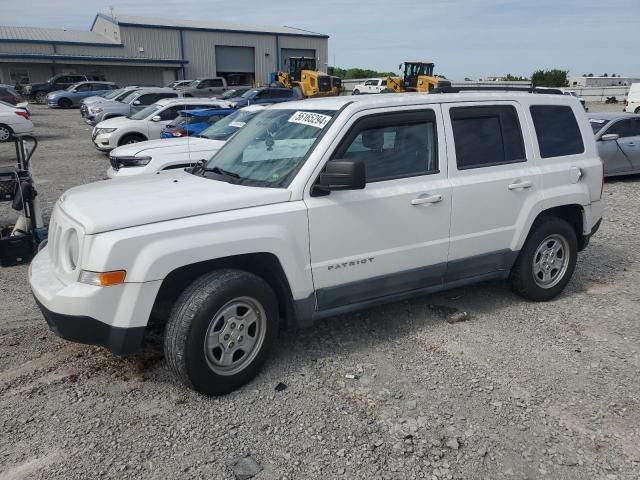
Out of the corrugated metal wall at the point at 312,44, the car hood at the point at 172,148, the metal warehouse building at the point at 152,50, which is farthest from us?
the corrugated metal wall at the point at 312,44

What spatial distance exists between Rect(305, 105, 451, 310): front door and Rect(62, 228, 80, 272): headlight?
1.50 m

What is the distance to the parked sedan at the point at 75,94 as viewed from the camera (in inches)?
1305

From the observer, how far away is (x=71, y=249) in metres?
3.38

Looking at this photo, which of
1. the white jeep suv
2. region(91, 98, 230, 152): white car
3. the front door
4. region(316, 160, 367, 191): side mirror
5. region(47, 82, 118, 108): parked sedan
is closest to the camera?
the white jeep suv

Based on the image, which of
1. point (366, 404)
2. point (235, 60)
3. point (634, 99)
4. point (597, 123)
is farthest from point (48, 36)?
point (366, 404)

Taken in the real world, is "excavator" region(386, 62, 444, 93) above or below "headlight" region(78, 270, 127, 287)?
above

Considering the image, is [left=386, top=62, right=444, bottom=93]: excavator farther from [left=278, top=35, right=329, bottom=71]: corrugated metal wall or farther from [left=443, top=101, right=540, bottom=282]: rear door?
[left=443, top=101, right=540, bottom=282]: rear door

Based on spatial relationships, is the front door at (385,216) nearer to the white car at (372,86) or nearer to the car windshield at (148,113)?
the car windshield at (148,113)

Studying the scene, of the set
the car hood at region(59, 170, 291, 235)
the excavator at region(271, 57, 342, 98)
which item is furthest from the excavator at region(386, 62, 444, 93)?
the car hood at region(59, 170, 291, 235)

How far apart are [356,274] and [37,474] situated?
230 cm

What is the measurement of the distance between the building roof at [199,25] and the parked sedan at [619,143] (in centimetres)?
4685

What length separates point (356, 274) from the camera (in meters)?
3.88

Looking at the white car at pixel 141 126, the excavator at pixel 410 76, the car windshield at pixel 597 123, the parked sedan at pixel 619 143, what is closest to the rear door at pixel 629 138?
the parked sedan at pixel 619 143

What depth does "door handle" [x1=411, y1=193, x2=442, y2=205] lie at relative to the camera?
402 cm
